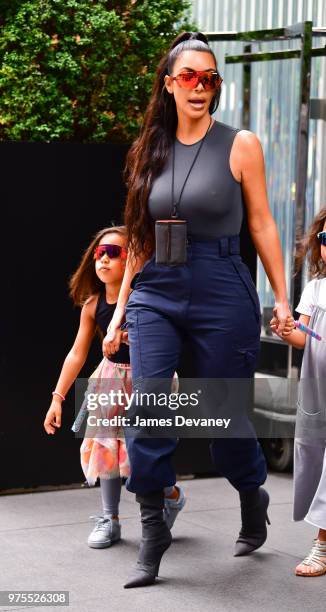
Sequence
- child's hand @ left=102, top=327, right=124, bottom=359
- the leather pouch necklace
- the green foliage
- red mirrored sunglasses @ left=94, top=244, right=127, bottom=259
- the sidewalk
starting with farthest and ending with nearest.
Answer: 1. the green foliage
2. red mirrored sunglasses @ left=94, top=244, right=127, bottom=259
3. child's hand @ left=102, top=327, right=124, bottom=359
4. the leather pouch necklace
5. the sidewalk

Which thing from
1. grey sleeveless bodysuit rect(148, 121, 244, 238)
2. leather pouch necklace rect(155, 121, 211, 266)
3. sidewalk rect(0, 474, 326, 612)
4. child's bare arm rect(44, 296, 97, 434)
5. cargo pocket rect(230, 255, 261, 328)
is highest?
grey sleeveless bodysuit rect(148, 121, 244, 238)

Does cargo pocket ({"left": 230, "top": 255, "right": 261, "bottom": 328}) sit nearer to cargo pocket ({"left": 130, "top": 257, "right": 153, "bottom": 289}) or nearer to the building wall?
cargo pocket ({"left": 130, "top": 257, "right": 153, "bottom": 289})

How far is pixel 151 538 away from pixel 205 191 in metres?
1.27

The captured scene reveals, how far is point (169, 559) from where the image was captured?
473cm

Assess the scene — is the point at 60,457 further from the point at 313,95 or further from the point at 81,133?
the point at 313,95

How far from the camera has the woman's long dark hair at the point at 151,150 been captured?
175 inches

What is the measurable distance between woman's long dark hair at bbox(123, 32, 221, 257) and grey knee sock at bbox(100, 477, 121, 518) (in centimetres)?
107

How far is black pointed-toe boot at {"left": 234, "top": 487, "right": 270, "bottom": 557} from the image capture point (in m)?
4.68

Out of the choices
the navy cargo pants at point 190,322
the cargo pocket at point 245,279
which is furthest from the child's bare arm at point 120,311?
the cargo pocket at point 245,279

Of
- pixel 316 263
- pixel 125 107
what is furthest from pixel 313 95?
pixel 316 263

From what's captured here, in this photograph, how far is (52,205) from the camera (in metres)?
5.87

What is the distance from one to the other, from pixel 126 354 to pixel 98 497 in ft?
3.56

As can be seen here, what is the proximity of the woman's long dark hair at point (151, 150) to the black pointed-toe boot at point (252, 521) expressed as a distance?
105 cm

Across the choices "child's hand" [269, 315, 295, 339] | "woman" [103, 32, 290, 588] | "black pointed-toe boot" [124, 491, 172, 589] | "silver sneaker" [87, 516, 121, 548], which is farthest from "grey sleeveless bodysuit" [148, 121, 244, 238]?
"silver sneaker" [87, 516, 121, 548]
